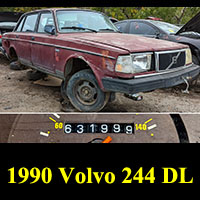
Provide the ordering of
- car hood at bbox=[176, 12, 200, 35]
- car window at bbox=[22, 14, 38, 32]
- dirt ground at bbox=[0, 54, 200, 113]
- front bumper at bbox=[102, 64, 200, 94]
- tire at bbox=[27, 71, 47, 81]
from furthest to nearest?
tire at bbox=[27, 71, 47, 81], car hood at bbox=[176, 12, 200, 35], car window at bbox=[22, 14, 38, 32], dirt ground at bbox=[0, 54, 200, 113], front bumper at bbox=[102, 64, 200, 94]

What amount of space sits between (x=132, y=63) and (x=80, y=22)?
145 cm

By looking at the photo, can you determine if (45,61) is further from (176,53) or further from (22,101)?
(176,53)

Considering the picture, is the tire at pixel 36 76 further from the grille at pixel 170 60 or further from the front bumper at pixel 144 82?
the grille at pixel 170 60

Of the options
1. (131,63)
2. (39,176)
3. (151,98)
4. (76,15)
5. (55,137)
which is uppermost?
(76,15)

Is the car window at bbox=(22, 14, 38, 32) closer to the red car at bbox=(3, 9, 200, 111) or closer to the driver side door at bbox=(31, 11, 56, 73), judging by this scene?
the red car at bbox=(3, 9, 200, 111)

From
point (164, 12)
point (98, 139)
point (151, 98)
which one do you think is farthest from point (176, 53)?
point (164, 12)

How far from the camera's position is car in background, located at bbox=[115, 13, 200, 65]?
13.7ft

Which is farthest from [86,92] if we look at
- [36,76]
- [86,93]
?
[36,76]

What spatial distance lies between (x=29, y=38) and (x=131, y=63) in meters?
2.33

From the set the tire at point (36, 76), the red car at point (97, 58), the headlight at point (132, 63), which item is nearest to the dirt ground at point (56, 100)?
the tire at point (36, 76)

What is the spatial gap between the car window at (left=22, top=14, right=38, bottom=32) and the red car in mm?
58

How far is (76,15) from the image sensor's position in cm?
345

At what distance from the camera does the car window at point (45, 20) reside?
3536 mm

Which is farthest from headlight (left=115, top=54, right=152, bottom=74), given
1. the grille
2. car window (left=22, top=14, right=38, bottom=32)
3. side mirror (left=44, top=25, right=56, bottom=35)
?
car window (left=22, top=14, right=38, bottom=32)
